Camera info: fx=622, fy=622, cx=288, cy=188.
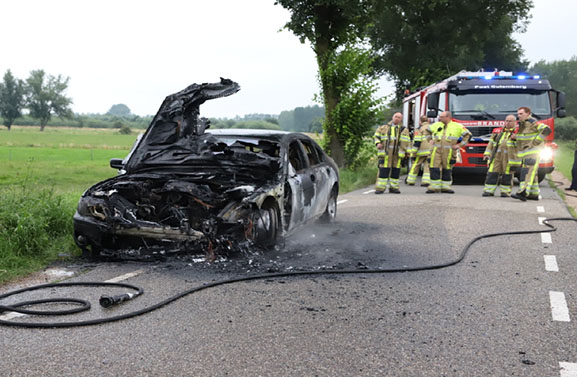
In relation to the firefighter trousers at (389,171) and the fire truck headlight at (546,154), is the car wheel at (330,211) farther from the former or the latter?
the fire truck headlight at (546,154)

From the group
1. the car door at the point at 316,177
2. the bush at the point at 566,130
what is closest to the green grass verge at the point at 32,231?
the car door at the point at 316,177

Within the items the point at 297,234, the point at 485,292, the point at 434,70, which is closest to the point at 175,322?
the point at 485,292

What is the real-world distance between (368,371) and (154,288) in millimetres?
2546

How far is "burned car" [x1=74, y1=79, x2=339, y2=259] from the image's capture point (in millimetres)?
6461

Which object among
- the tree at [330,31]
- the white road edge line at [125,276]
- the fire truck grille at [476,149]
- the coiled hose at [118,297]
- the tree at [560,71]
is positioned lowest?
the white road edge line at [125,276]

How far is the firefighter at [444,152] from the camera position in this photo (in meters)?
14.9

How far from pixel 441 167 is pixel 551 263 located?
8.31 meters

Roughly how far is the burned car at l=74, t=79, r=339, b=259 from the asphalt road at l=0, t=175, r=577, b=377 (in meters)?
0.31

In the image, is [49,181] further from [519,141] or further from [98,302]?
[98,302]

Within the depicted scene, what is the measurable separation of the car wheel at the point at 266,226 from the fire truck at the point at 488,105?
34.9 ft

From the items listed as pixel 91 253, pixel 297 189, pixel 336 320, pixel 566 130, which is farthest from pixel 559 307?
pixel 566 130

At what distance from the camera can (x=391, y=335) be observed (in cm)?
427

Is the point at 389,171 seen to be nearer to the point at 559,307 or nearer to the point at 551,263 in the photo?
the point at 551,263

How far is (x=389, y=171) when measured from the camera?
1505 centimetres
